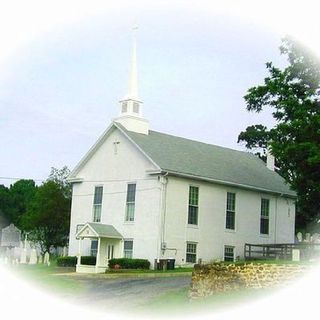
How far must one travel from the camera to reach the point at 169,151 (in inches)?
1438

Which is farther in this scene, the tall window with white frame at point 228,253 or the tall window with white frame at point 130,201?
the tall window with white frame at point 228,253

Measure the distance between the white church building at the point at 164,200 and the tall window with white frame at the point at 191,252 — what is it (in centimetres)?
5

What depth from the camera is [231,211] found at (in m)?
36.9

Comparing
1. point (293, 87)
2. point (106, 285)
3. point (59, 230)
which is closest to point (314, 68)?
point (293, 87)

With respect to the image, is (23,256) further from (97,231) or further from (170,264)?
(170,264)

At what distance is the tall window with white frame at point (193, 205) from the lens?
115ft

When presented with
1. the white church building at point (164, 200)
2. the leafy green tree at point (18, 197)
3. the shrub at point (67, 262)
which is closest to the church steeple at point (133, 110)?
the white church building at point (164, 200)

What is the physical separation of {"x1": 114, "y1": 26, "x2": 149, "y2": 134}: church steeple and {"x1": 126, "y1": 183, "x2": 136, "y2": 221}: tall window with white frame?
11.4 ft

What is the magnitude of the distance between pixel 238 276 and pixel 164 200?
1612cm

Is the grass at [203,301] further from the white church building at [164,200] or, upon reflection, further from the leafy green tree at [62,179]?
the leafy green tree at [62,179]

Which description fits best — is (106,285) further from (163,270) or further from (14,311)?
(14,311)

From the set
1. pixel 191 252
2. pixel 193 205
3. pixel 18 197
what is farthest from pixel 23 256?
pixel 18 197

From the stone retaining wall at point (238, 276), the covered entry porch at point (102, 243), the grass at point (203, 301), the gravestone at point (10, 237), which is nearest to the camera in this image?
the grass at point (203, 301)

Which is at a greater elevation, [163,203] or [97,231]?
[163,203]
